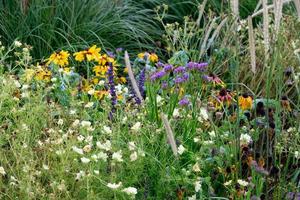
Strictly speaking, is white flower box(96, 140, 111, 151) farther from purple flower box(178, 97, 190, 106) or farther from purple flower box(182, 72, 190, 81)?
purple flower box(182, 72, 190, 81)

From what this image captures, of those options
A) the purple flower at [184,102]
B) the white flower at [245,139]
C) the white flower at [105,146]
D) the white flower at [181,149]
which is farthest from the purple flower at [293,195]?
the purple flower at [184,102]

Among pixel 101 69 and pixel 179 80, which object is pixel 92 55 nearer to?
pixel 101 69

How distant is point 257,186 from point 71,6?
11.3ft

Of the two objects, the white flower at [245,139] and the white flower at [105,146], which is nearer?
the white flower at [105,146]

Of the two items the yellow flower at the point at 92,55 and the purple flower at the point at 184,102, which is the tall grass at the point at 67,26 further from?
the purple flower at the point at 184,102

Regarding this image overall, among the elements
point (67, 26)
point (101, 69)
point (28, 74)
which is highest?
point (28, 74)

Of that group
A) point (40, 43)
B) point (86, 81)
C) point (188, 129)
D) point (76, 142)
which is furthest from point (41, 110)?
point (40, 43)

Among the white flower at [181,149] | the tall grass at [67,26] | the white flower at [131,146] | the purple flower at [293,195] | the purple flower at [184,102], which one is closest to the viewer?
the purple flower at [293,195]

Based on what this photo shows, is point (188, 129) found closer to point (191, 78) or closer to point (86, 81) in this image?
point (191, 78)

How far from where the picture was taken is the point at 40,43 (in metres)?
5.84

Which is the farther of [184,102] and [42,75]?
[42,75]

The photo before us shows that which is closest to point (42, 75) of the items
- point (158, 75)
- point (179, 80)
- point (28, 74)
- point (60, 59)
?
point (60, 59)

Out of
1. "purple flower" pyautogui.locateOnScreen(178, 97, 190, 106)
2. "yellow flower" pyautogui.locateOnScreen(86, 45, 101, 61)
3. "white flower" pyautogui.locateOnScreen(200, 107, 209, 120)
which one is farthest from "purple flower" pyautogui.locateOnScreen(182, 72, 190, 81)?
"yellow flower" pyautogui.locateOnScreen(86, 45, 101, 61)

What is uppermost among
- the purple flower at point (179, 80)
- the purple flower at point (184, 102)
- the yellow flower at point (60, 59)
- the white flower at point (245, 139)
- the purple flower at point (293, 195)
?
the white flower at point (245, 139)
